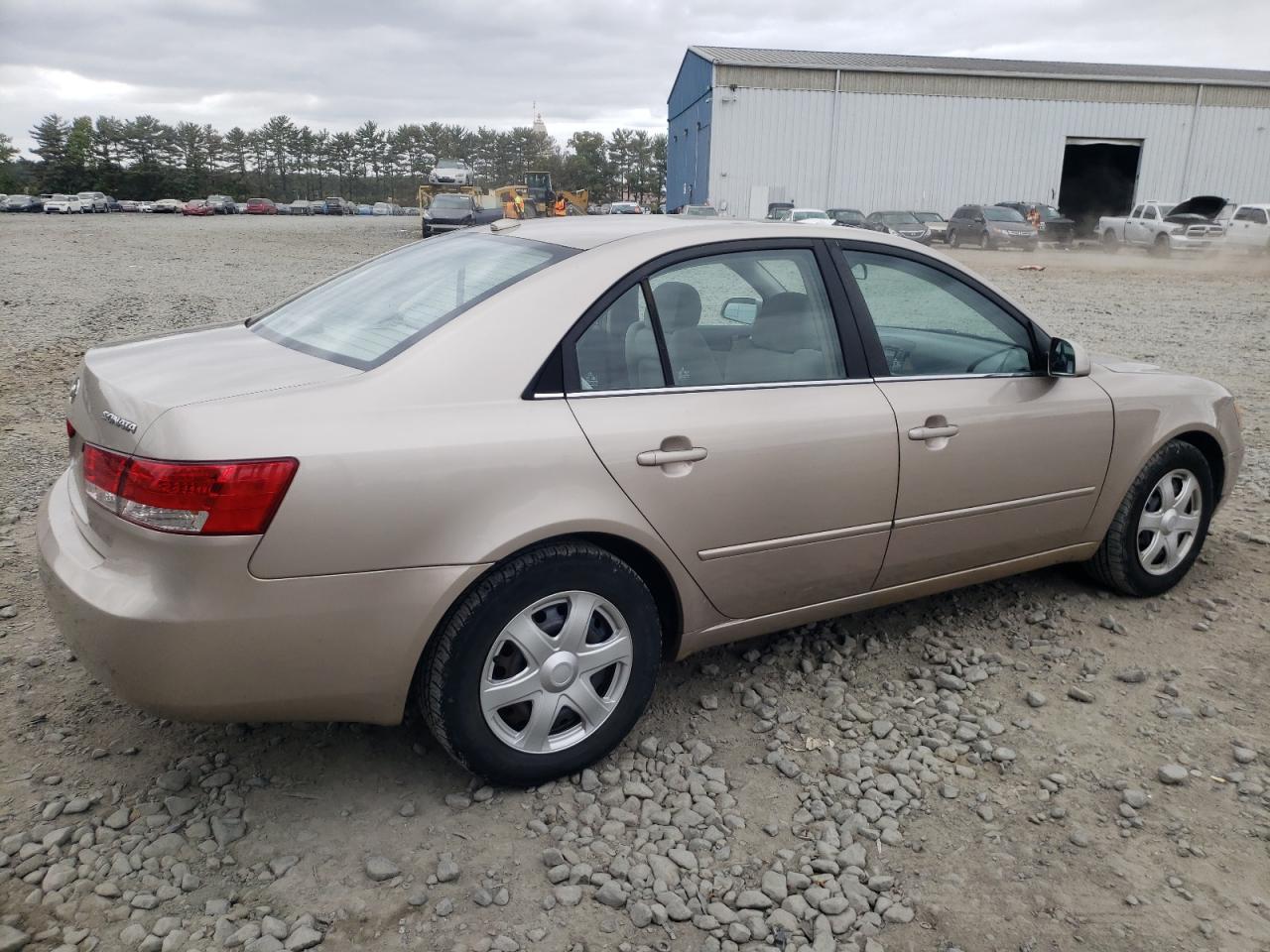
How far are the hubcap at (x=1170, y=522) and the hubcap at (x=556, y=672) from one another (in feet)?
8.27

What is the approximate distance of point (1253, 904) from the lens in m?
2.48

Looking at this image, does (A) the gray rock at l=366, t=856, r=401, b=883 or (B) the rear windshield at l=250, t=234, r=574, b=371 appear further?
(B) the rear windshield at l=250, t=234, r=574, b=371

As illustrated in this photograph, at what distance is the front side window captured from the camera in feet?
11.3

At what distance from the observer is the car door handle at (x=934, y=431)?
3.32m

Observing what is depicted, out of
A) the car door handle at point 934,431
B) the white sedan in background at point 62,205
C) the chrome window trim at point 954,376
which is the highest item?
the chrome window trim at point 954,376

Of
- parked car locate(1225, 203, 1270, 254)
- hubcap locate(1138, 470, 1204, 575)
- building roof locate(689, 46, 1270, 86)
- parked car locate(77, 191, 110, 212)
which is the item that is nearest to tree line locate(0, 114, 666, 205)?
parked car locate(77, 191, 110, 212)

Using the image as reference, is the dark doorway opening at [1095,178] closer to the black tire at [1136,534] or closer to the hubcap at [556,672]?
the black tire at [1136,534]

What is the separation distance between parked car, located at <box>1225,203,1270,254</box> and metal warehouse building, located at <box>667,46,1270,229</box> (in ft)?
49.9

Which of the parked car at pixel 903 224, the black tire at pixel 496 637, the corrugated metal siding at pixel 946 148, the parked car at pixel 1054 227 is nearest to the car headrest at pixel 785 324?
the black tire at pixel 496 637

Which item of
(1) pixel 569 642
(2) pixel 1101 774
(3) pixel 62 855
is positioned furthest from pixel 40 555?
(2) pixel 1101 774

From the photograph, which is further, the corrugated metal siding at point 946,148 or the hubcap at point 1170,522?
the corrugated metal siding at point 946,148

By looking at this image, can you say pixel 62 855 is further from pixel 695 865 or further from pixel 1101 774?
pixel 1101 774

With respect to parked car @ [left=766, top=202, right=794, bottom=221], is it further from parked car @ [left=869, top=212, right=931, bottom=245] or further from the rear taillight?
the rear taillight

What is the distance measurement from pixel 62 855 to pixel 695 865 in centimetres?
161
